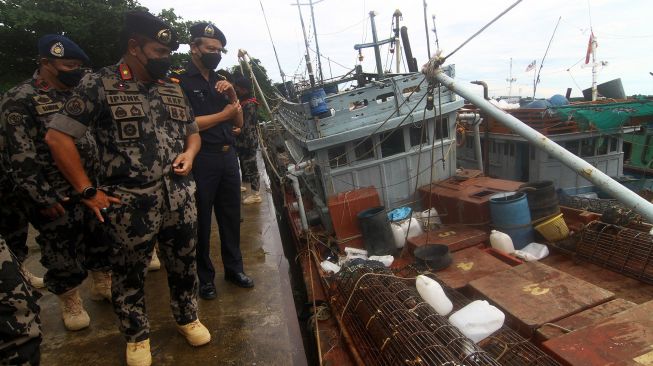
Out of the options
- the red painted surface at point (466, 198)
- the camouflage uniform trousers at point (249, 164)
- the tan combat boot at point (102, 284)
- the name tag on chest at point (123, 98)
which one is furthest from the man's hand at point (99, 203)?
the red painted surface at point (466, 198)

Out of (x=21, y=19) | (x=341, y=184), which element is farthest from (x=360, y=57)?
(x=21, y=19)

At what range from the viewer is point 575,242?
205 inches

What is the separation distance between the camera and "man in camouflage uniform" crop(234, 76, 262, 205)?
18.4ft

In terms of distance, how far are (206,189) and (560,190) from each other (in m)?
8.85

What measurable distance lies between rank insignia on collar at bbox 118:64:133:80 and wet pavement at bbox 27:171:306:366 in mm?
1739

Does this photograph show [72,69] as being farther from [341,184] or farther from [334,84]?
[334,84]

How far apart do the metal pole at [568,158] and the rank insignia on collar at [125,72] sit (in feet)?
8.56

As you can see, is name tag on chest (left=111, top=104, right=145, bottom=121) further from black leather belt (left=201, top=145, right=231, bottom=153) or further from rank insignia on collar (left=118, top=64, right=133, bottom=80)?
black leather belt (left=201, top=145, right=231, bottom=153)

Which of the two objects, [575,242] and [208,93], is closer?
[208,93]

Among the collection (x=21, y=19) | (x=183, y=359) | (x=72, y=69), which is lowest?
(x=183, y=359)

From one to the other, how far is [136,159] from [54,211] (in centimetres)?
88

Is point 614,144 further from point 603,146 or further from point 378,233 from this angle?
point 378,233

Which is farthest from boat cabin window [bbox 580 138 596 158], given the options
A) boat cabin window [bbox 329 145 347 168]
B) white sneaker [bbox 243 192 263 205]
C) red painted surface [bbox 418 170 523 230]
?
white sneaker [bbox 243 192 263 205]

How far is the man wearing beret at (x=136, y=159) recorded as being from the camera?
6.51ft
